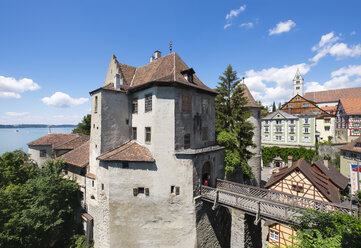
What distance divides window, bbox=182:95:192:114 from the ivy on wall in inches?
1438

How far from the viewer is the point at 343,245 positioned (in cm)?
793

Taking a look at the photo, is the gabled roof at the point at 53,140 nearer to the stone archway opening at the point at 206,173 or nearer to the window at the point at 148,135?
the window at the point at 148,135

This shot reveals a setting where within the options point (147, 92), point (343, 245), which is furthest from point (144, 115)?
point (343, 245)

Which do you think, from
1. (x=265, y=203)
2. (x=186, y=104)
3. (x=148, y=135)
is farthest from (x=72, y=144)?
(x=265, y=203)

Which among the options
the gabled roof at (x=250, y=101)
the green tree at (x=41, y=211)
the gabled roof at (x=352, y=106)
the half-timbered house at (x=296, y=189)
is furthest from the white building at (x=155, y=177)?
the gabled roof at (x=352, y=106)

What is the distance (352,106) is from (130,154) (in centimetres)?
5672

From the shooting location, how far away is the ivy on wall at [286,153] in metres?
39.4

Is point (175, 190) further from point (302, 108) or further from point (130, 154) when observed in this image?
point (302, 108)

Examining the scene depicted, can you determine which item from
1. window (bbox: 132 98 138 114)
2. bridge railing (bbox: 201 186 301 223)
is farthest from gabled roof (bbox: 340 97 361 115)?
window (bbox: 132 98 138 114)

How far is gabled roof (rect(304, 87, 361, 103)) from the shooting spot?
64056 mm

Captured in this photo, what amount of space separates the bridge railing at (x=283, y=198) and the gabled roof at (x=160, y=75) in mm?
10150

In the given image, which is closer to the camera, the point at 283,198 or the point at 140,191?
the point at 283,198

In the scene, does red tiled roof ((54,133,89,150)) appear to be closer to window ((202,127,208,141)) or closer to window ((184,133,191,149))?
window ((184,133,191,149))

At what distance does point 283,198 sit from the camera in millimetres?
14367
